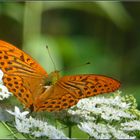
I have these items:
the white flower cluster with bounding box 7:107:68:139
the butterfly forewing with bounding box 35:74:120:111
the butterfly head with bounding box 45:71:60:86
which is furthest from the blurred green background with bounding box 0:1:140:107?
the white flower cluster with bounding box 7:107:68:139

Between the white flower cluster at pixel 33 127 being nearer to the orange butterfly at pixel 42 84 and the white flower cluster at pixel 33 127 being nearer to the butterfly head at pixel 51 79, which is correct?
the orange butterfly at pixel 42 84

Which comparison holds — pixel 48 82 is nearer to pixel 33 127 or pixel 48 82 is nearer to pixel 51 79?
pixel 51 79

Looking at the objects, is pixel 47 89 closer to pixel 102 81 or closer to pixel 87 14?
pixel 102 81

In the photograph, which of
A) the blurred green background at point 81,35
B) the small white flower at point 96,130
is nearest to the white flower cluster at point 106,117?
A: the small white flower at point 96,130

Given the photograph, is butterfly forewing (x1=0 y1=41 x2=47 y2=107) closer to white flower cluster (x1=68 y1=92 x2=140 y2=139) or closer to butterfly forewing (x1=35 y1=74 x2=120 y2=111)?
butterfly forewing (x1=35 y1=74 x2=120 y2=111)

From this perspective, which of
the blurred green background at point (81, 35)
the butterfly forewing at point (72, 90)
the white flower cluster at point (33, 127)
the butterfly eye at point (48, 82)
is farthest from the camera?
the blurred green background at point (81, 35)

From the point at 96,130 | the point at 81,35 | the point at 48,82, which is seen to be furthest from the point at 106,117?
the point at 81,35
